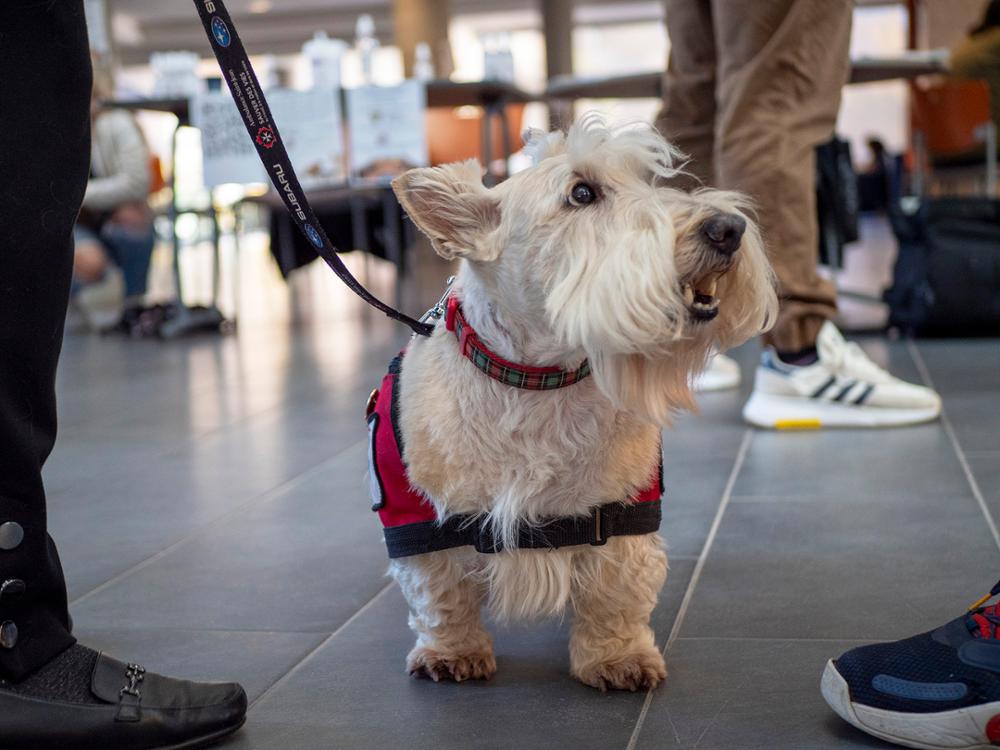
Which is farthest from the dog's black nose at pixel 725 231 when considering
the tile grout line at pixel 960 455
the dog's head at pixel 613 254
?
the tile grout line at pixel 960 455

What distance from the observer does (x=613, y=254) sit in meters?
1.37

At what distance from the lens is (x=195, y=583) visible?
206 cm

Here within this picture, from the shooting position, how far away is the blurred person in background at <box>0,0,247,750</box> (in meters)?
1.31

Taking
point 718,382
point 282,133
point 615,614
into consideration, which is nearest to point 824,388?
point 718,382

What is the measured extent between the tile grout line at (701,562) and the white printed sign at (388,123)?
10.5 feet

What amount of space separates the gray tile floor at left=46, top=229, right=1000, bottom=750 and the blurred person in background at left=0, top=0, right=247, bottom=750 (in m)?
0.15

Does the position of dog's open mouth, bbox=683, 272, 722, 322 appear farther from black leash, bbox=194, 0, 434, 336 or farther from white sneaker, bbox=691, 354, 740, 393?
white sneaker, bbox=691, 354, 740, 393

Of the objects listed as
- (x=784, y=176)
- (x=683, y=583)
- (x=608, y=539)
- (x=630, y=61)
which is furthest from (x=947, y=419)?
(x=630, y=61)

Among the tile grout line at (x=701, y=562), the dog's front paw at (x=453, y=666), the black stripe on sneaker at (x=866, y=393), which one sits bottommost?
the tile grout line at (x=701, y=562)

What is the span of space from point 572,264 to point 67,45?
624 millimetres

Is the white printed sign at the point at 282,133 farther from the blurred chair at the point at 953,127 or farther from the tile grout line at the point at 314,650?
the tile grout line at the point at 314,650

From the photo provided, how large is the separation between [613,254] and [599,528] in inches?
14.5

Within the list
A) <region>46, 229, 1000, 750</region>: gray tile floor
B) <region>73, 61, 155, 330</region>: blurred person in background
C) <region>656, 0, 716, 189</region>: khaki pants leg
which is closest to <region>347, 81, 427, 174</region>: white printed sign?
<region>73, 61, 155, 330</region>: blurred person in background

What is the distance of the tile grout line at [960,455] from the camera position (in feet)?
6.95
